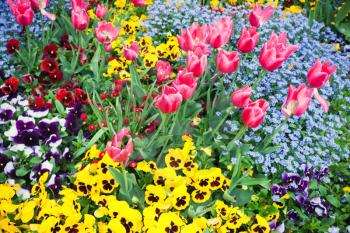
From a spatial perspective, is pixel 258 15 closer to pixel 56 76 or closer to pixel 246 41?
pixel 246 41

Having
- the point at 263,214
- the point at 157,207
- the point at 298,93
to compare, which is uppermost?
the point at 298,93

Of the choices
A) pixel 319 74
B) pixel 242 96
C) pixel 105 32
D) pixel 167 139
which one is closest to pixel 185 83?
pixel 242 96

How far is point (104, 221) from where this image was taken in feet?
7.57

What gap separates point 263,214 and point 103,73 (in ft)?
4.55

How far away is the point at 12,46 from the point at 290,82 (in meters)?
1.90

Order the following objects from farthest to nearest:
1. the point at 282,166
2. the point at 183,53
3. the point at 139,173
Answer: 1. the point at 183,53
2. the point at 282,166
3. the point at 139,173

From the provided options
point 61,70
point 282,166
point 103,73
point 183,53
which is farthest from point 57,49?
point 282,166

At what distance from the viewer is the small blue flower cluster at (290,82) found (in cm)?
272

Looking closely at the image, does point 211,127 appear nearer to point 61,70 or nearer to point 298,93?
point 298,93

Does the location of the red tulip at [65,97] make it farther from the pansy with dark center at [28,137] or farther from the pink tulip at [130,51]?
the pink tulip at [130,51]

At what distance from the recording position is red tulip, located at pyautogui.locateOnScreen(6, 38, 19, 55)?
10.2 feet

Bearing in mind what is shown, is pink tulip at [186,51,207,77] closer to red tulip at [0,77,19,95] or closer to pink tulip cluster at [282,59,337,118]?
pink tulip cluster at [282,59,337,118]

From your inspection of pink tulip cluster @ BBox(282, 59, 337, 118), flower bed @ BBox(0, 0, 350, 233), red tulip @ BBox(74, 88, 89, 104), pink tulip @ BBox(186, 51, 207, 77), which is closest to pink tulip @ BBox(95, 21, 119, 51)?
flower bed @ BBox(0, 0, 350, 233)

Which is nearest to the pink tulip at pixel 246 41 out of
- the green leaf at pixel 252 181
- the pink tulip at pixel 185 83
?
the pink tulip at pixel 185 83
